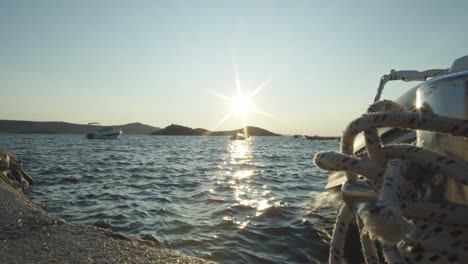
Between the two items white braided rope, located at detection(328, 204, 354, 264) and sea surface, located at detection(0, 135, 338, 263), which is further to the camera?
sea surface, located at detection(0, 135, 338, 263)

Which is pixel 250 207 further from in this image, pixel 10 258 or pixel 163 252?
pixel 10 258

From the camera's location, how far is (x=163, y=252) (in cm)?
410

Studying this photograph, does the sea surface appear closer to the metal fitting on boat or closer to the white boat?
the metal fitting on boat

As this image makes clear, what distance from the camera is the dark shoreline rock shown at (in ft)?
11.6

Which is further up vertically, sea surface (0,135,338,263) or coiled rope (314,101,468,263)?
coiled rope (314,101,468,263)

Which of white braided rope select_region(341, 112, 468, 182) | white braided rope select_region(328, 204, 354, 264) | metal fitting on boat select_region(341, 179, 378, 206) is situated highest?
white braided rope select_region(341, 112, 468, 182)

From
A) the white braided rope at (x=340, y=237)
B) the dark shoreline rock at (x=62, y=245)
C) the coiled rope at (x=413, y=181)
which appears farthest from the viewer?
the dark shoreline rock at (x=62, y=245)

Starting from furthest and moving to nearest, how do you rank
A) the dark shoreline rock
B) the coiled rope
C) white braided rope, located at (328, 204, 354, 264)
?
the dark shoreline rock → white braided rope, located at (328, 204, 354, 264) → the coiled rope

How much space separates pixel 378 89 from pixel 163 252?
1122cm

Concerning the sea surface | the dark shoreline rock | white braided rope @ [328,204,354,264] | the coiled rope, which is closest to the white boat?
the coiled rope

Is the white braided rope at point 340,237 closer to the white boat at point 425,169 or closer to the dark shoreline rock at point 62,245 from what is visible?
the white boat at point 425,169

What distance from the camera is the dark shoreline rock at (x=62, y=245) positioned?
3.52 meters

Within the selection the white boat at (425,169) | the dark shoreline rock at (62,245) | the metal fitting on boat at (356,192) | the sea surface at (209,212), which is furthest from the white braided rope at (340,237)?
the sea surface at (209,212)

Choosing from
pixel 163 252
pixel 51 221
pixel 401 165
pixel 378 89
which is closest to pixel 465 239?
pixel 401 165
